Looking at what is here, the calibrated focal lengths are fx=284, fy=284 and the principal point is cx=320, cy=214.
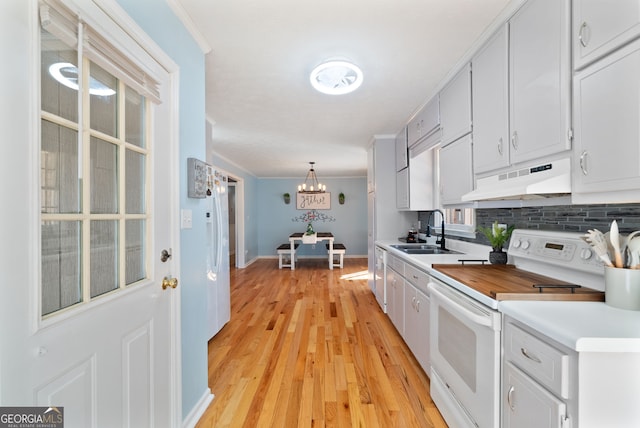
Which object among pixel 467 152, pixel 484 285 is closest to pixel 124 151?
pixel 484 285

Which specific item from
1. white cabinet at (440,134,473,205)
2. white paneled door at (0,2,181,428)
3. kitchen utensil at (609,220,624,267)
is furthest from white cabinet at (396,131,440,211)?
white paneled door at (0,2,181,428)

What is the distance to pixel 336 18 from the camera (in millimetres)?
1632

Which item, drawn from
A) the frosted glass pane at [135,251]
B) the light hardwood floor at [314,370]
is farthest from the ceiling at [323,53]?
the light hardwood floor at [314,370]

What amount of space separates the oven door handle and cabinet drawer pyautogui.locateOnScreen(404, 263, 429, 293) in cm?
29

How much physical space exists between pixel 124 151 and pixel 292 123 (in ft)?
8.13

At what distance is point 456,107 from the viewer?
2221 millimetres

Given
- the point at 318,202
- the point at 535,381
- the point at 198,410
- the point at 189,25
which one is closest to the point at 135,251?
the point at 198,410

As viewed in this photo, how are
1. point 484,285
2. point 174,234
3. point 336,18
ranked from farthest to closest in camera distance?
point 336,18
point 174,234
point 484,285

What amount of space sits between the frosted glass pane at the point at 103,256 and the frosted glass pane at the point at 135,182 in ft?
0.41

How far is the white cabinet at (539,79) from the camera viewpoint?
49.5 inches

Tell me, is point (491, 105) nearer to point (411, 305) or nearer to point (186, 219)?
point (411, 305)

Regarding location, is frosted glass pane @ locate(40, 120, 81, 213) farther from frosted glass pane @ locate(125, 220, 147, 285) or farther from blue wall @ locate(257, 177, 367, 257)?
blue wall @ locate(257, 177, 367, 257)

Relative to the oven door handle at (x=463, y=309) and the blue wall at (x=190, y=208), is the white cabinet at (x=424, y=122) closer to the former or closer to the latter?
the oven door handle at (x=463, y=309)

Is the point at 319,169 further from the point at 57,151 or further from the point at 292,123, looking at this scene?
the point at 57,151
